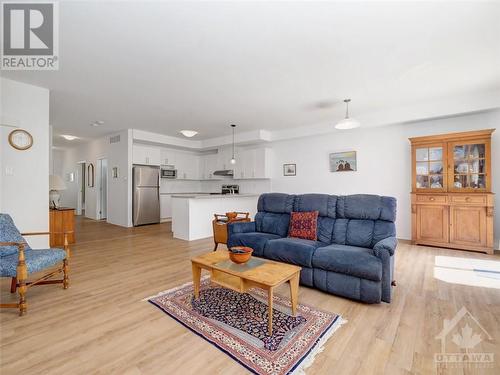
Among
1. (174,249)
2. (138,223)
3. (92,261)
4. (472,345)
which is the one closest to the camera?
(472,345)

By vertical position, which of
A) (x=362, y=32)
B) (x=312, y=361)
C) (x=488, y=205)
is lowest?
(x=312, y=361)

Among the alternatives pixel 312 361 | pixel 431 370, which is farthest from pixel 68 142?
pixel 431 370

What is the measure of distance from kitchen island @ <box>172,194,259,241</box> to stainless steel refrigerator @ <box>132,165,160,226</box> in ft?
5.82

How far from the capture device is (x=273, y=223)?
3.71m

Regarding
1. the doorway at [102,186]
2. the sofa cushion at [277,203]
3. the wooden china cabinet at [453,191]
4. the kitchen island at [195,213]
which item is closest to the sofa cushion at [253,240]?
the sofa cushion at [277,203]

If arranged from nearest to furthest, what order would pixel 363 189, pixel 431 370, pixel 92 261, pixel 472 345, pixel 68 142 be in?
pixel 431 370, pixel 472 345, pixel 92 261, pixel 363 189, pixel 68 142

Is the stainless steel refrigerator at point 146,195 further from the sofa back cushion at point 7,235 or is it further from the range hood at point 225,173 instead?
the sofa back cushion at point 7,235

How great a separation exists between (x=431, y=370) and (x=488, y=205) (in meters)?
3.79

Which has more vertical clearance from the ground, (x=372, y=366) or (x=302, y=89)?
(x=302, y=89)

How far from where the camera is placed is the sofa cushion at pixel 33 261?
2.21 m

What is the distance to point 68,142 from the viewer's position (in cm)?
833

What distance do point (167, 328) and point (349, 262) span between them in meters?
1.78

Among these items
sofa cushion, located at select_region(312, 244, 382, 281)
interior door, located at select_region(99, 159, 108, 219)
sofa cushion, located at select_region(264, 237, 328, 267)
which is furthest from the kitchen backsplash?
sofa cushion, located at select_region(312, 244, 382, 281)

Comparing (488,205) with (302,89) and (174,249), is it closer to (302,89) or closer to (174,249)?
(302,89)
